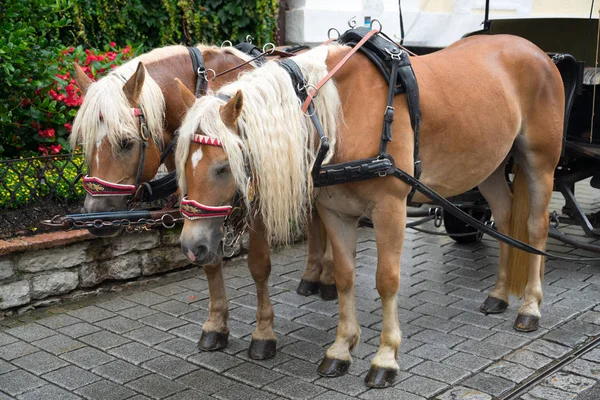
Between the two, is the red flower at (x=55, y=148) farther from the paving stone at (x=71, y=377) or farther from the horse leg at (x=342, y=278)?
the horse leg at (x=342, y=278)

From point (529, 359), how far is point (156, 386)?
2.04 metres

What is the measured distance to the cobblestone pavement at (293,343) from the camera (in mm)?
3631

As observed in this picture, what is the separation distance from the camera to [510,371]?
378 centimetres

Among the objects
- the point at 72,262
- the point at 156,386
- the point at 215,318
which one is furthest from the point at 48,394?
the point at 72,262

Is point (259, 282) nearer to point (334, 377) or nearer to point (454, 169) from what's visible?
point (334, 377)

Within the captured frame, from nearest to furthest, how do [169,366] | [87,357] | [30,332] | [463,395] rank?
[463,395], [169,366], [87,357], [30,332]

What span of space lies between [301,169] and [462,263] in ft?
9.60

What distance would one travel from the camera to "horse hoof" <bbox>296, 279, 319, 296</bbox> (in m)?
5.08

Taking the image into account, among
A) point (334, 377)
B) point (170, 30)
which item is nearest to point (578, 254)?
point (334, 377)

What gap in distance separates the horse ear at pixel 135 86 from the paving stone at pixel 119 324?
63.4 inches

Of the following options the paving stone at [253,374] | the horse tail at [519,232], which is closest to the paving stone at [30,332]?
the paving stone at [253,374]

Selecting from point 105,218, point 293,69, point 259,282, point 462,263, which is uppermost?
point 293,69

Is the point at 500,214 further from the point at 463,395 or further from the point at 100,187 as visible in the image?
the point at 100,187

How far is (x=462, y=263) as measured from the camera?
575cm
